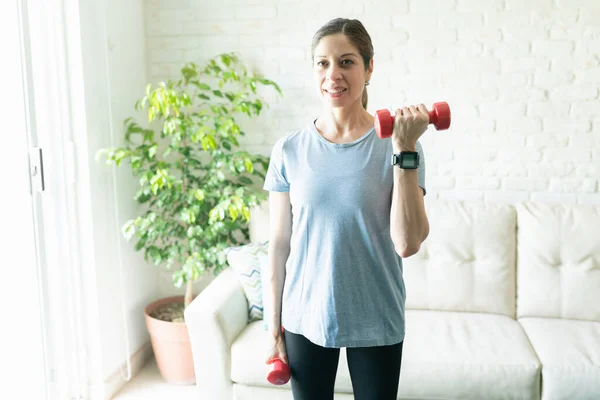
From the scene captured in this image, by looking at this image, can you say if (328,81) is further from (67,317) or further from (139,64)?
(139,64)

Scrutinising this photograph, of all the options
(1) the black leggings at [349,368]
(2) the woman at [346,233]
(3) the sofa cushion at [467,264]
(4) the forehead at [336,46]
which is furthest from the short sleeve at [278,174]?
(3) the sofa cushion at [467,264]

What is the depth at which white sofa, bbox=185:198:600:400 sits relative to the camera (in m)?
1.97

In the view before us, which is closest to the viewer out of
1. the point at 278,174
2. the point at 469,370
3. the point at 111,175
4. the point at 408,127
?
the point at 408,127

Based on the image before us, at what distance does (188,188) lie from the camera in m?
2.68

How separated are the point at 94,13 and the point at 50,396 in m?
1.55

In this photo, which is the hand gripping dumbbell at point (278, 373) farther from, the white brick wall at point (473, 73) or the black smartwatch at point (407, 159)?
the white brick wall at point (473, 73)

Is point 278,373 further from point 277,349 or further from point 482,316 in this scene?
point 482,316

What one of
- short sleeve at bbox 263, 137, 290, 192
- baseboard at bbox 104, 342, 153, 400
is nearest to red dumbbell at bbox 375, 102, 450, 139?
short sleeve at bbox 263, 137, 290, 192

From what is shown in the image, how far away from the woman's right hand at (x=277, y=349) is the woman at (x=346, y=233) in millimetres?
44

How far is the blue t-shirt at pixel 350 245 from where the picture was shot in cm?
118

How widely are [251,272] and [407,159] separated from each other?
138 cm

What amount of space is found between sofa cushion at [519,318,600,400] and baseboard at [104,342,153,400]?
1772 millimetres

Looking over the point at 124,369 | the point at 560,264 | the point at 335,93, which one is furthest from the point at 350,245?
the point at 124,369

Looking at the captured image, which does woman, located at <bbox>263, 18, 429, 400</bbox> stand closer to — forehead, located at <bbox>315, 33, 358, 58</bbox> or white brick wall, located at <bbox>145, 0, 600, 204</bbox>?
forehead, located at <bbox>315, 33, 358, 58</bbox>
